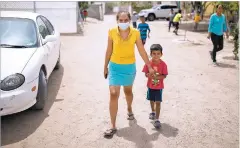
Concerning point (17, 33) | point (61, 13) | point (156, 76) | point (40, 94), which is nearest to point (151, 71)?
point (156, 76)

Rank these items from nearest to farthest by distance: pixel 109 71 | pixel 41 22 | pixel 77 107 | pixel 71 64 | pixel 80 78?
pixel 109 71 < pixel 77 107 < pixel 41 22 < pixel 80 78 < pixel 71 64

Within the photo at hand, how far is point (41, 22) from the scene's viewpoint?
618cm

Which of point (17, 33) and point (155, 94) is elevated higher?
point (17, 33)

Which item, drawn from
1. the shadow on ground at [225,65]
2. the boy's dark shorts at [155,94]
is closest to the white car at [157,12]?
the shadow on ground at [225,65]

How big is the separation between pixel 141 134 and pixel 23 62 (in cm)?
200

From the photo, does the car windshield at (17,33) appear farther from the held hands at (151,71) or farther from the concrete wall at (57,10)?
the concrete wall at (57,10)

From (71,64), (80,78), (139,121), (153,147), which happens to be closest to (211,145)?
(153,147)

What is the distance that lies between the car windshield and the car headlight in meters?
0.98

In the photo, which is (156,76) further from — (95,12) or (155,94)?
(95,12)

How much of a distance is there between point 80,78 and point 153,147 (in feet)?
11.6

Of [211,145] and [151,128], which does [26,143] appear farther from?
[211,145]

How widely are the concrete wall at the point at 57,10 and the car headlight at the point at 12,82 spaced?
1187 centimetres

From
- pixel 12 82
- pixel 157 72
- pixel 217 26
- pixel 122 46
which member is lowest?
pixel 12 82

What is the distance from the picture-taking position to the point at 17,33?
5191 mm
